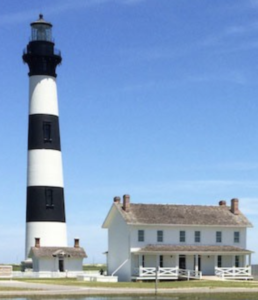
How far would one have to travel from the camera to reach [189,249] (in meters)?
69.0

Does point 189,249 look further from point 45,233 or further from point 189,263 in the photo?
point 45,233

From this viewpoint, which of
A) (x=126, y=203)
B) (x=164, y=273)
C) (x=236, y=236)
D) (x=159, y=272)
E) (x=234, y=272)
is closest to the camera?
(x=159, y=272)

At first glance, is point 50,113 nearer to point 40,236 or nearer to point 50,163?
point 50,163

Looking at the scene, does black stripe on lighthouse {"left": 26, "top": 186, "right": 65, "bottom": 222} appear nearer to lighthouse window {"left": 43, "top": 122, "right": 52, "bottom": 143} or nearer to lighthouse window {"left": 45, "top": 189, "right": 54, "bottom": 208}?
lighthouse window {"left": 45, "top": 189, "right": 54, "bottom": 208}

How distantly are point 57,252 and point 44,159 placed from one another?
26.4 feet

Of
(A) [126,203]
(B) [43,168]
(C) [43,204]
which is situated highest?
(B) [43,168]

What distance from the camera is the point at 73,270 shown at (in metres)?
73.6

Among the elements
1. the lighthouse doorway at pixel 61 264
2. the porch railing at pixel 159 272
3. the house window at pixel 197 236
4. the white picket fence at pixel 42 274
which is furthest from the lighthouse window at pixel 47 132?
the house window at pixel 197 236

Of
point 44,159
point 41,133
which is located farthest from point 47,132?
point 44,159

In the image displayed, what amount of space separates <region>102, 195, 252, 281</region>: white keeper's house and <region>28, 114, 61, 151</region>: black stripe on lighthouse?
7.71 meters

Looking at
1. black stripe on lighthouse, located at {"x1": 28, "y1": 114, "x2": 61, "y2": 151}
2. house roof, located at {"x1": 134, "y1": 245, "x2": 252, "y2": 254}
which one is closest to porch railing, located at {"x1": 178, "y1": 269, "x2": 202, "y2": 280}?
house roof, located at {"x1": 134, "y1": 245, "x2": 252, "y2": 254}

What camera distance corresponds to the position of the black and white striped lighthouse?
72250 mm

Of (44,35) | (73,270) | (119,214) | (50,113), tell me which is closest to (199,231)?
(119,214)

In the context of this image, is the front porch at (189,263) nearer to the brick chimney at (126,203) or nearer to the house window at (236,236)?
the house window at (236,236)
